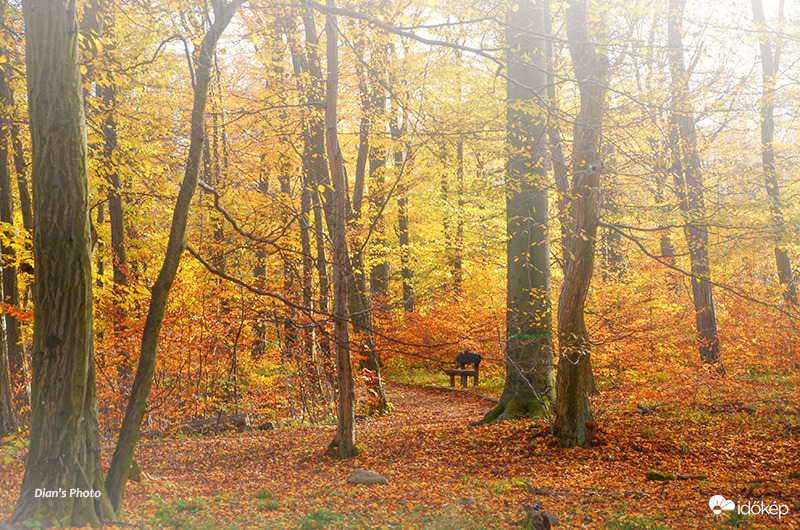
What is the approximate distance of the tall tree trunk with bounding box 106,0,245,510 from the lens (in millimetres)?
4574

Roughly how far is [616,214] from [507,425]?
11.9 ft

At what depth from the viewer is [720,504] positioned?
16.3 feet

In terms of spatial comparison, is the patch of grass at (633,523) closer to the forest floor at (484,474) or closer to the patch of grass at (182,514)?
the forest floor at (484,474)

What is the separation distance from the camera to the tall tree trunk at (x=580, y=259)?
23.3 ft

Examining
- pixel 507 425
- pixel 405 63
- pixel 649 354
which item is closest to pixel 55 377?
pixel 507 425

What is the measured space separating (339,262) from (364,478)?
2.80 metres

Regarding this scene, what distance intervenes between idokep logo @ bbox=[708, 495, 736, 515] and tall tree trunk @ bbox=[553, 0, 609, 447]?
2.19 meters

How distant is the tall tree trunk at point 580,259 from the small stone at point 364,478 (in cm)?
250

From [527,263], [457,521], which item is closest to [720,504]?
[457,521]

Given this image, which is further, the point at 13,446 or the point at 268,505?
the point at 13,446

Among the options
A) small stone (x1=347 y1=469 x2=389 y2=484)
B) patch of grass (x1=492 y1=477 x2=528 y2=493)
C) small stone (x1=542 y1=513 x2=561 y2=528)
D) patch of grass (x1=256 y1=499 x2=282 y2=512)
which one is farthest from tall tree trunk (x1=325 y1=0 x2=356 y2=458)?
small stone (x1=542 y1=513 x2=561 y2=528)

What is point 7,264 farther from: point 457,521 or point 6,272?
point 457,521

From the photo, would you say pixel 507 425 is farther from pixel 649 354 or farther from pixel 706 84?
pixel 706 84

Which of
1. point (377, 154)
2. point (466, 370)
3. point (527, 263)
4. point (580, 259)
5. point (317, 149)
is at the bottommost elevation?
point (466, 370)
